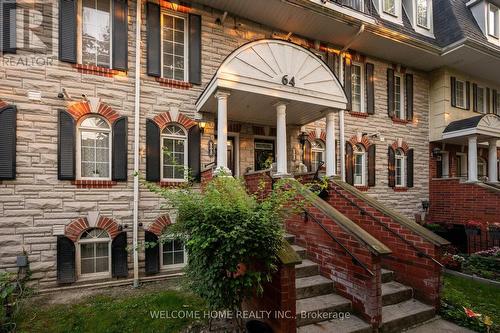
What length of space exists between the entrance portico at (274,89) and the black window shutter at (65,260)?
3.45 m

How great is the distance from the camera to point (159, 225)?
18.9ft

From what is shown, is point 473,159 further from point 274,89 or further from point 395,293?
point 274,89

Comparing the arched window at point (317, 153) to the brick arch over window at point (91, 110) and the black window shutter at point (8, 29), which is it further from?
the black window shutter at point (8, 29)

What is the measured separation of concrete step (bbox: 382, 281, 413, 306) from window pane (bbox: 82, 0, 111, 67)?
7.20 metres

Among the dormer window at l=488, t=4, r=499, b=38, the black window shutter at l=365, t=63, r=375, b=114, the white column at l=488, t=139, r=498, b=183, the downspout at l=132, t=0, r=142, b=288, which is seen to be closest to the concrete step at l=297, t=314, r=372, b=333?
the downspout at l=132, t=0, r=142, b=288

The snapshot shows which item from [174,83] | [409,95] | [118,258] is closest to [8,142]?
[118,258]

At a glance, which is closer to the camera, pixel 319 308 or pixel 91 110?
pixel 319 308

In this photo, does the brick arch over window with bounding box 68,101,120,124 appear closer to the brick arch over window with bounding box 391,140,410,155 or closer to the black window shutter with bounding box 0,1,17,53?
the black window shutter with bounding box 0,1,17,53

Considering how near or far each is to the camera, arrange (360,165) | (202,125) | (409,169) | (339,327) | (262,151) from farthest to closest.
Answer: (409,169), (360,165), (262,151), (202,125), (339,327)

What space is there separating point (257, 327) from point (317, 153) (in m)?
5.97

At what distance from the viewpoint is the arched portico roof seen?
4918mm

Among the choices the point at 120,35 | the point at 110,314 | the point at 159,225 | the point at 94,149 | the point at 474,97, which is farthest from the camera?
the point at 474,97

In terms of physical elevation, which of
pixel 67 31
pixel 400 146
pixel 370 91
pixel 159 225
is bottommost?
pixel 159 225

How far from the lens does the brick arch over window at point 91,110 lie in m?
5.24
